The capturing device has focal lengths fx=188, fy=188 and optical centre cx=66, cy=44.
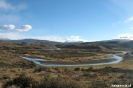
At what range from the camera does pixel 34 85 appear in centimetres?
1623

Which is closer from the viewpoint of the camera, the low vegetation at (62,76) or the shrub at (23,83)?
the low vegetation at (62,76)

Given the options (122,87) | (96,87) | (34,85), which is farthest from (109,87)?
(34,85)

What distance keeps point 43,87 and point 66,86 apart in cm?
190

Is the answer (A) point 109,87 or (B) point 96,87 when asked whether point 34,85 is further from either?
(A) point 109,87

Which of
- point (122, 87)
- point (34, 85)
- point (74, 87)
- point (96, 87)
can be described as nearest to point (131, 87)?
point (122, 87)

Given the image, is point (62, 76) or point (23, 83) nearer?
point (23, 83)

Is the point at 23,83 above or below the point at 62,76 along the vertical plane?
above

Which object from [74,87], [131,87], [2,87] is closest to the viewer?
[74,87]

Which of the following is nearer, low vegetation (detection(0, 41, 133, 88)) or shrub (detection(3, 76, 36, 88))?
low vegetation (detection(0, 41, 133, 88))

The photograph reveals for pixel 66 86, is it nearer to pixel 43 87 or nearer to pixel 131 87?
pixel 43 87

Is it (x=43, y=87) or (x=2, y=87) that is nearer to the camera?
(x=43, y=87)

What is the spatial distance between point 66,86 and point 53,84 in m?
1.12

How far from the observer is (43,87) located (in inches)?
601

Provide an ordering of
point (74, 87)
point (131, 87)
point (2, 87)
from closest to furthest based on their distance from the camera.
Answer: point (74, 87) → point (131, 87) → point (2, 87)
